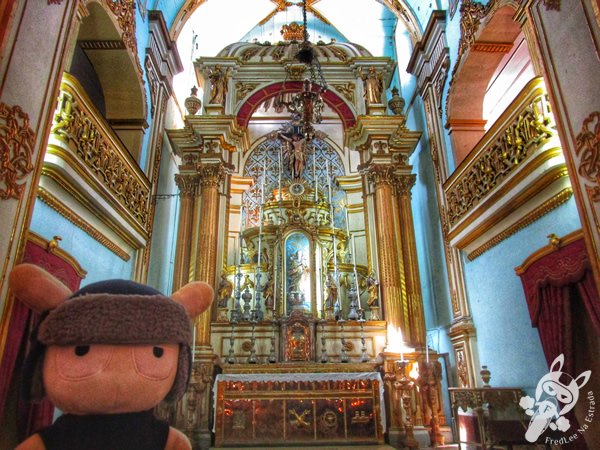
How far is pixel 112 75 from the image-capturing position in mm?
6387

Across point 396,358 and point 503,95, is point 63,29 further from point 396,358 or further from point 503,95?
point 503,95

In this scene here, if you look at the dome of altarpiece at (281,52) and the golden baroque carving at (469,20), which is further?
the dome of altarpiece at (281,52)

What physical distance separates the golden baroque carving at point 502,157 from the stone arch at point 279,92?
2671mm

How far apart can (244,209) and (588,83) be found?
259 inches

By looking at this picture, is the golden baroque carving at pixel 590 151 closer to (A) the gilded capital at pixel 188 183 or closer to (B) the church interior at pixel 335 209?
(B) the church interior at pixel 335 209

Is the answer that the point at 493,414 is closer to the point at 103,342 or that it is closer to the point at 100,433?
the point at 100,433

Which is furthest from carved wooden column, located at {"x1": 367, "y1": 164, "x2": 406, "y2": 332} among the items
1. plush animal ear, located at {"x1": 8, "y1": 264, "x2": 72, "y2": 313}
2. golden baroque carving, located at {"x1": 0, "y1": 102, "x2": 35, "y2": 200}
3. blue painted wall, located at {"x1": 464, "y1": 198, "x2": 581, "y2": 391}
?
plush animal ear, located at {"x1": 8, "y1": 264, "x2": 72, "y2": 313}

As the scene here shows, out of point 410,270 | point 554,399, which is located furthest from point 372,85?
point 554,399

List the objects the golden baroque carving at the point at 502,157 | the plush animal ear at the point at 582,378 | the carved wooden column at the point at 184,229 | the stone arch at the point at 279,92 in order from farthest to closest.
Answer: the stone arch at the point at 279,92, the carved wooden column at the point at 184,229, the golden baroque carving at the point at 502,157, the plush animal ear at the point at 582,378

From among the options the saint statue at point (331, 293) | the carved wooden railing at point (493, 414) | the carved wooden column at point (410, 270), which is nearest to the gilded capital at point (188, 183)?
the saint statue at point (331, 293)

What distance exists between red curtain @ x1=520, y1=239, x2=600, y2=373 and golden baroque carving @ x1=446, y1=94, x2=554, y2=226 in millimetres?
1137

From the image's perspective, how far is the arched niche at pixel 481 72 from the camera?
5789 millimetres

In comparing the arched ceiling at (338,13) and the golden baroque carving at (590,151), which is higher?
the arched ceiling at (338,13)

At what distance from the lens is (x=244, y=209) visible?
8.89 meters
